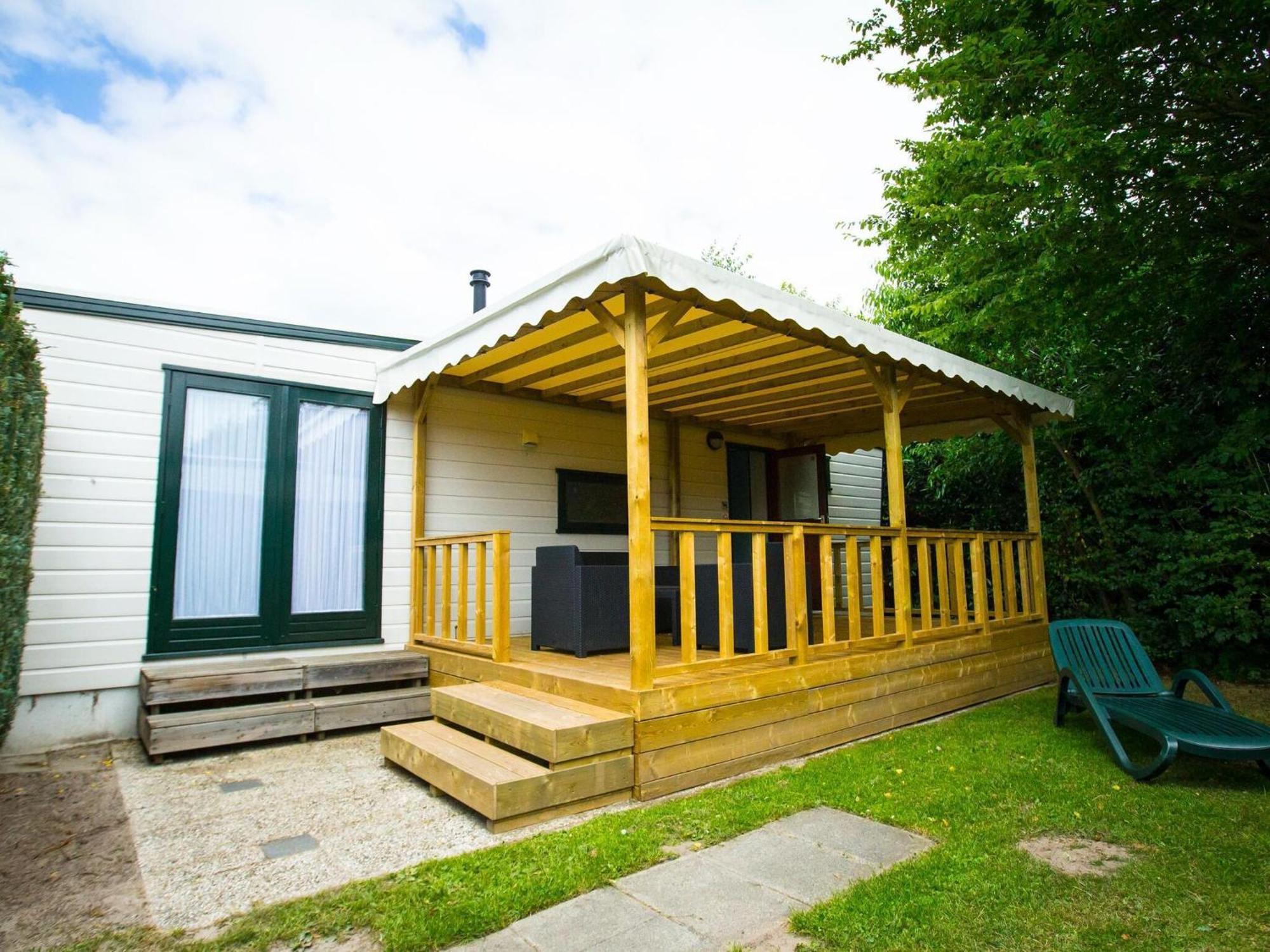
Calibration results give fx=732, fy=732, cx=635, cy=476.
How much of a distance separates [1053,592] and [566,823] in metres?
6.33

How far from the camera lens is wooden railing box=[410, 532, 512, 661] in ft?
15.4

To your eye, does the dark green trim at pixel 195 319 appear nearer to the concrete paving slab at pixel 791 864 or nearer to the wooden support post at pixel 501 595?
the wooden support post at pixel 501 595

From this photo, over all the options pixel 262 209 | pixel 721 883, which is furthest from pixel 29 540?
pixel 262 209

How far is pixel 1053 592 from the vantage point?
750 centimetres

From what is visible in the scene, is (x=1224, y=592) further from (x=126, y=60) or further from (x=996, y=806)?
(x=126, y=60)

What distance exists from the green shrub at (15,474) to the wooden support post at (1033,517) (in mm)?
7000

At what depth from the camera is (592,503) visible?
7.11 metres

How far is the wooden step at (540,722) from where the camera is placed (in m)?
3.24

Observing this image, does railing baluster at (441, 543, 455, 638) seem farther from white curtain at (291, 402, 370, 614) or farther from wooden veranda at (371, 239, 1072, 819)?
white curtain at (291, 402, 370, 614)

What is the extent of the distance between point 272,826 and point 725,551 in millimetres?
2505

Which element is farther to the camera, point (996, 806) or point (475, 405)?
point (475, 405)

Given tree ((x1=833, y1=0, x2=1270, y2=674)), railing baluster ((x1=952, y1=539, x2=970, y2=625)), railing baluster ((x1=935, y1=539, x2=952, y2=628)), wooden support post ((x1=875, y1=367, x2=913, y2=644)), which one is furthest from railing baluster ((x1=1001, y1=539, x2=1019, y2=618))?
wooden support post ((x1=875, y1=367, x2=913, y2=644))

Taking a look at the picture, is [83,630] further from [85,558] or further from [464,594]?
[464,594]

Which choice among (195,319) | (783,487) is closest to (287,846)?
(195,319)
